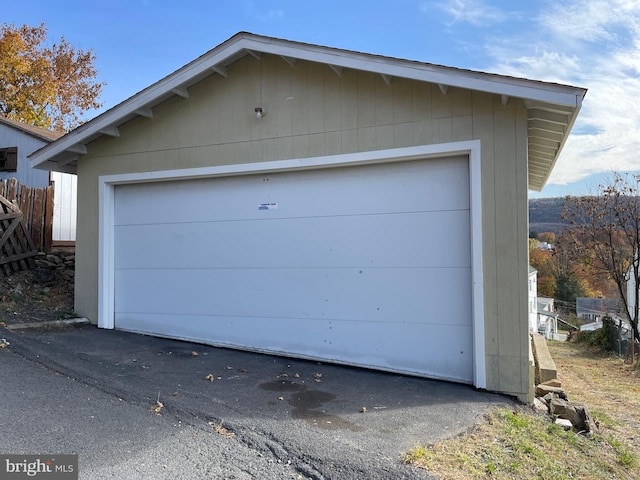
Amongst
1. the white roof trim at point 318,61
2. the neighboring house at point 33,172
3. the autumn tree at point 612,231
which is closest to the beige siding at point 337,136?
the white roof trim at point 318,61

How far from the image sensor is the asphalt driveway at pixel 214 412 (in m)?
3.21

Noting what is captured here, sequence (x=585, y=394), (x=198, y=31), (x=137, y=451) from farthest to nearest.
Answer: (x=198, y=31) → (x=585, y=394) → (x=137, y=451)

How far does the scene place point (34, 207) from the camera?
10.0m

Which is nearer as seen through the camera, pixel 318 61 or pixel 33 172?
pixel 318 61

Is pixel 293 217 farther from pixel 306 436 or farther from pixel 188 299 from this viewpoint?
pixel 306 436

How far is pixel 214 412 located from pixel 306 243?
281cm

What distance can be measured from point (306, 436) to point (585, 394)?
202 inches

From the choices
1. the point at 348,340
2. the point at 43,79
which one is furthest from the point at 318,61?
the point at 43,79

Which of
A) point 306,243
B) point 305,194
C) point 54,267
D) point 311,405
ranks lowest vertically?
point 311,405

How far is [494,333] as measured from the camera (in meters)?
5.23

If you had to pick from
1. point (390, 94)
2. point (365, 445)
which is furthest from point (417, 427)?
point (390, 94)

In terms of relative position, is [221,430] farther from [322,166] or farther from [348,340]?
[322,166]

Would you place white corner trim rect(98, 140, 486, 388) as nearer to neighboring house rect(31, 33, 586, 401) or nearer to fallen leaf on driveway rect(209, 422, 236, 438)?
neighboring house rect(31, 33, 586, 401)

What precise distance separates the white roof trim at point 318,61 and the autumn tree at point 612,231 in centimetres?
767
